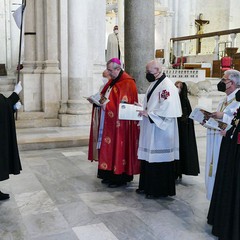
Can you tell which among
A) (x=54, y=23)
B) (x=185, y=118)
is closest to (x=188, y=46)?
(x=54, y=23)

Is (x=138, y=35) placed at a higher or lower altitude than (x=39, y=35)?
lower

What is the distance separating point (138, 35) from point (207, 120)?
3121 millimetres

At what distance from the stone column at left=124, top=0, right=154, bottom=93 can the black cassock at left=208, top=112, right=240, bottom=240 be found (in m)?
3.31

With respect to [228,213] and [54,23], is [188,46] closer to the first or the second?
[54,23]

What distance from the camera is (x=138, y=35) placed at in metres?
6.61

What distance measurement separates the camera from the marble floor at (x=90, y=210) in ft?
12.9

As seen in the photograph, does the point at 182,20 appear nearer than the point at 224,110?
No

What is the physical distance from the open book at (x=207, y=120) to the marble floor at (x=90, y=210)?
1036mm

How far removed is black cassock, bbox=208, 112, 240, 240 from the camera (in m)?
3.32

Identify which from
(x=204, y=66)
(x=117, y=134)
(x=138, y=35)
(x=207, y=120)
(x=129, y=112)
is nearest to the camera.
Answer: (x=207, y=120)

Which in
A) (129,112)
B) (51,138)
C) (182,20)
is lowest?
(51,138)

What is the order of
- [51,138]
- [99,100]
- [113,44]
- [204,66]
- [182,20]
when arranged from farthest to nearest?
[182,20] < [204,66] < [113,44] < [51,138] < [99,100]

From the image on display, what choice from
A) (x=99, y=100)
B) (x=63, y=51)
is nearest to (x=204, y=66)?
(x=63, y=51)

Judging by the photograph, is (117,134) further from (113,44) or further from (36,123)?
(113,44)
